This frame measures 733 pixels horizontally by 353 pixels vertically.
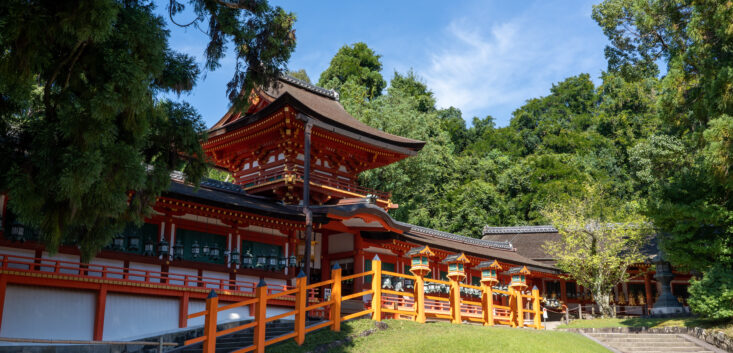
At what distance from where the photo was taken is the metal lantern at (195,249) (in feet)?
58.5

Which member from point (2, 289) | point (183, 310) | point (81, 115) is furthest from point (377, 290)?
point (2, 289)

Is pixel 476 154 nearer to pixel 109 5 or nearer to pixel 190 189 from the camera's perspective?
pixel 190 189

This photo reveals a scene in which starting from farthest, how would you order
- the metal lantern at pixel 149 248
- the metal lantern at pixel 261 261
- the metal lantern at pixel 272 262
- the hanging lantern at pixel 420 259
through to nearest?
the metal lantern at pixel 272 262 < the metal lantern at pixel 261 261 < the metal lantern at pixel 149 248 < the hanging lantern at pixel 420 259

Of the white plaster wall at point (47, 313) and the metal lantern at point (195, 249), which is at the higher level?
the metal lantern at point (195, 249)

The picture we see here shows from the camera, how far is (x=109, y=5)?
8664mm

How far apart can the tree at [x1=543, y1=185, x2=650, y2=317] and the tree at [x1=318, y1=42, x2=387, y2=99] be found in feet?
89.7

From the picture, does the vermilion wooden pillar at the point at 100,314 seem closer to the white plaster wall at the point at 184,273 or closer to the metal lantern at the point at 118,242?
the metal lantern at the point at 118,242

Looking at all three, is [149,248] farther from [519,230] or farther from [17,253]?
[519,230]

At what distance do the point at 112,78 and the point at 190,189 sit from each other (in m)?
8.72

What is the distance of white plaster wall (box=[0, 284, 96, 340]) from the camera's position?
44.1 feet

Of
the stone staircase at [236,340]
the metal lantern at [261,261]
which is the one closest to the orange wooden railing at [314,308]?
the stone staircase at [236,340]

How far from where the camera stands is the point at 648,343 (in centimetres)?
1705

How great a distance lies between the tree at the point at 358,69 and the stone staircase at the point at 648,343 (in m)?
37.1

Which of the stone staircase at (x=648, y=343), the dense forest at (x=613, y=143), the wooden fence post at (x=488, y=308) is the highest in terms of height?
the dense forest at (x=613, y=143)
